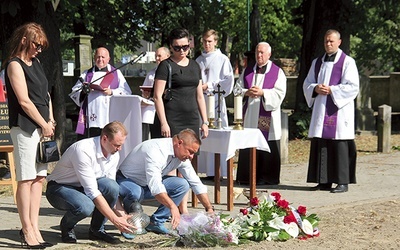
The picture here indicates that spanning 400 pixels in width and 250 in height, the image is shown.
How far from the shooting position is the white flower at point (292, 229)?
25.4ft

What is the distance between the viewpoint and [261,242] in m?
7.64

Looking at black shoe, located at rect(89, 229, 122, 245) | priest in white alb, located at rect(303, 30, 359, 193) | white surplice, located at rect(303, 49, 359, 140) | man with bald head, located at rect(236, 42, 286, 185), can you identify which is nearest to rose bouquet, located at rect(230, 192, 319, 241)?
black shoe, located at rect(89, 229, 122, 245)

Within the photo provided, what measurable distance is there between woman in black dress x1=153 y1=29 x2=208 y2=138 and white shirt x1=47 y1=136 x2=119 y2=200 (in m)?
1.60

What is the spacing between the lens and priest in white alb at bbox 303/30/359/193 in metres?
10.9

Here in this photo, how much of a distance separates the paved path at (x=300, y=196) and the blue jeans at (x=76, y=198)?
0.85 ft

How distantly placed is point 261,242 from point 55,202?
1858mm

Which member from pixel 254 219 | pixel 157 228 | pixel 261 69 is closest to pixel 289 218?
pixel 254 219

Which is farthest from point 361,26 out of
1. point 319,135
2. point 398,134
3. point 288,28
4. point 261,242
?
point 288,28

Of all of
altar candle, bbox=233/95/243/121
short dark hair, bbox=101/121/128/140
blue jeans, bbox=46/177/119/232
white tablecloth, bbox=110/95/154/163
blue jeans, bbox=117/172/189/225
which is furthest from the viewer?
white tablecloth, bbox=110/95/154/163

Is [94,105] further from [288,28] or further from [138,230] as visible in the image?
[288,28]

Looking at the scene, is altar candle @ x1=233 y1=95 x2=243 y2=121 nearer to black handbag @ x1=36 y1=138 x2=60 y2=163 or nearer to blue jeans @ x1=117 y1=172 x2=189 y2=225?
blue jeans @ x1=117 y1=172 x2=189 y2=225

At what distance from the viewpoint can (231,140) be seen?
30.2 ft

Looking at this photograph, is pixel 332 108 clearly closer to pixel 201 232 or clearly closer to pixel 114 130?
pixel 201 232

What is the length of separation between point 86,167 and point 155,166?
2.14 ft
